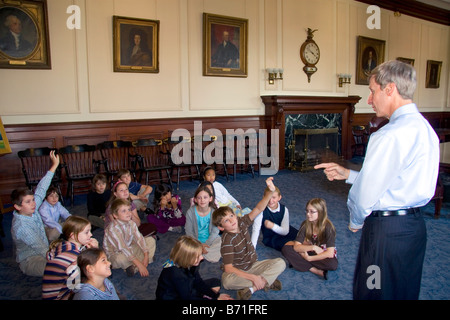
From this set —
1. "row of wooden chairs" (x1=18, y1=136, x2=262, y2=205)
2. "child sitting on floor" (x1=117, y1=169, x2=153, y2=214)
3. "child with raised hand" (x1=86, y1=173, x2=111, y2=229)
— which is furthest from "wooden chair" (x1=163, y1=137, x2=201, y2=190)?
"child with raised hand" (x1=86, y1=173, x2=111, y2=229)

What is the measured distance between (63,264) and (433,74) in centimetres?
1412

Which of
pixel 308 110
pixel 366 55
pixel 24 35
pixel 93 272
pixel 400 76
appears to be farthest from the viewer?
pixel 366 55

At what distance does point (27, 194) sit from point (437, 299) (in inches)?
148

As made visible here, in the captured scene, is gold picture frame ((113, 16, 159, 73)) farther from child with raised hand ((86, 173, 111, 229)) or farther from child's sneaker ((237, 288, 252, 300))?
child's sneaker ((237, 288, 252, 300))

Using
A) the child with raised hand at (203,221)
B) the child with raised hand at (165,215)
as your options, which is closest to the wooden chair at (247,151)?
the child with raised hand at (165,215)

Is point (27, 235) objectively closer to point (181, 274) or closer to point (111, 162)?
point (181, 274)

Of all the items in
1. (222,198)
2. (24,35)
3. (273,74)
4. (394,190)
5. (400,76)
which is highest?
(24,35)

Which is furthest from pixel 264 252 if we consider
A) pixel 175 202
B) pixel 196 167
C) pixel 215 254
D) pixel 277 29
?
pixel 277 29

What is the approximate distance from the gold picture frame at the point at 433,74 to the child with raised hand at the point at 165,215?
465 inches

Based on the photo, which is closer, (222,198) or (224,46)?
(222,198)

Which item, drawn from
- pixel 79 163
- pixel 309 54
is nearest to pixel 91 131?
pixel 79 163

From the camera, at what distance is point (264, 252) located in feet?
12.7

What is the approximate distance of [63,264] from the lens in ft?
8.11

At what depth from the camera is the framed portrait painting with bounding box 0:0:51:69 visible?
570 cm
